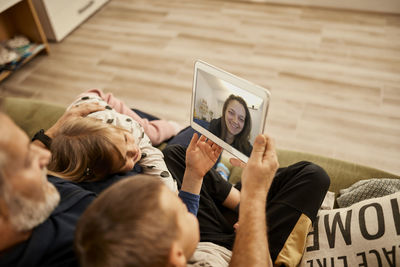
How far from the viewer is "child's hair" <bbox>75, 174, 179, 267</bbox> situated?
2.00 feet

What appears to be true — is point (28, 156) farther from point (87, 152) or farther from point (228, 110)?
point (228, 110)

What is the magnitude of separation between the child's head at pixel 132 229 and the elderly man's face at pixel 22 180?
0.12 metres

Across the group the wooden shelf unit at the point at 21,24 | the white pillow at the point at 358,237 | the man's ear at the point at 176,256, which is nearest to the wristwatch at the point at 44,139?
the man's ear at the point at 176,256

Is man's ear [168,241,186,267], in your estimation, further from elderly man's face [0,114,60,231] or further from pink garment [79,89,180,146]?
pink garment [79,89,180,146]

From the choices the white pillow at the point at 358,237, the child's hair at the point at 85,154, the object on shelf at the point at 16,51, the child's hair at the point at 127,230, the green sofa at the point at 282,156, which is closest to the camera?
the child's hair at the point at 127,230

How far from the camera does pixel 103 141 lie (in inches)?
39.9

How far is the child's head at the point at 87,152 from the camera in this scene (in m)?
1.00

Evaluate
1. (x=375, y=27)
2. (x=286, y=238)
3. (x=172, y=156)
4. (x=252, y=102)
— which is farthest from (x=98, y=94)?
(x=375, y=27)

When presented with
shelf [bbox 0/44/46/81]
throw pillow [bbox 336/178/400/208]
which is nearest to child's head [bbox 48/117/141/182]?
throw pillow [bbox 336/178/400/208]

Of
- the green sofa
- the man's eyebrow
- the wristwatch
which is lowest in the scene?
the green sofa

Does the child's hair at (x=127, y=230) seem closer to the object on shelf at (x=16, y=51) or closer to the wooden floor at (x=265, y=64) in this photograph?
the wooden floor at (x=265, y=64)

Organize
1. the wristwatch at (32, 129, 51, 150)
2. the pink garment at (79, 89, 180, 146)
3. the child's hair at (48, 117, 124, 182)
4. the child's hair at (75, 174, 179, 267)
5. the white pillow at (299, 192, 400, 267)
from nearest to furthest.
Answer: the child's hair at (75, 174, 179, 267) → the white pillow at (299, 192, 400, 267) → the child's hair at (48, 117, 124, 182) → the wristwatch at (32, 129, 51, 150) → the pink garment at (79, 89, 180, 146)

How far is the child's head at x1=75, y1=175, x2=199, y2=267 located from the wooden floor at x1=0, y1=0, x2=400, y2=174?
136 centimetres

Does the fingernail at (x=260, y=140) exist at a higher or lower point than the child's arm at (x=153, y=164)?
higher
